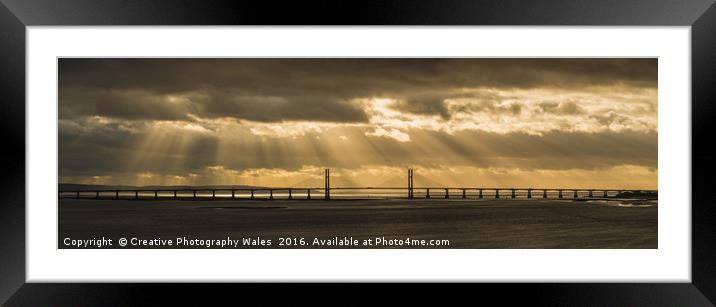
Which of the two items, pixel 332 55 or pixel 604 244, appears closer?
pixel 332 55

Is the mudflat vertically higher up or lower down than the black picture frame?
lower down

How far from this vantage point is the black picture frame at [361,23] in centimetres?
437

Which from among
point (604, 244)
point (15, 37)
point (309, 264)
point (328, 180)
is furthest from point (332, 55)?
point (328, 180)

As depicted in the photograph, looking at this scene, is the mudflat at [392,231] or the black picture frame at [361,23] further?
the mudflat at [392,231]

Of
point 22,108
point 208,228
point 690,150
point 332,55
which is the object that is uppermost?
point 332,55

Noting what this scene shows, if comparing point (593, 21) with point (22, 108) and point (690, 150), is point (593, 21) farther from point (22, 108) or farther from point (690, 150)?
point (22, 108)

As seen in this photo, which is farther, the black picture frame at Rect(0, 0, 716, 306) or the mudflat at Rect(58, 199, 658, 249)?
the mudflat at Rect(58, 199, 658, 249)

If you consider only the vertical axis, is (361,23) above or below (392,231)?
above

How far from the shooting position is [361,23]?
438 cm

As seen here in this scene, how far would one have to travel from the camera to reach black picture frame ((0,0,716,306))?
14.3 feet

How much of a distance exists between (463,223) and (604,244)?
392 cm

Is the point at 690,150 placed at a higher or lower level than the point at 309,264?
higher

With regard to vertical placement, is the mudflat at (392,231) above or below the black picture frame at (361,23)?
below

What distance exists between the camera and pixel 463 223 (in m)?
13.1
